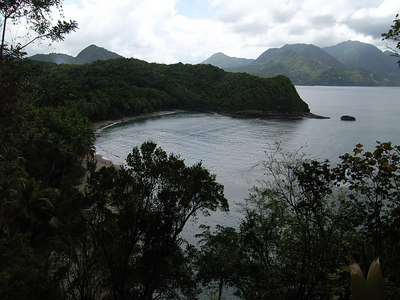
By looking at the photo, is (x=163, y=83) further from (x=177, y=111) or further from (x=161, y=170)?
→ (x=161, y=170)

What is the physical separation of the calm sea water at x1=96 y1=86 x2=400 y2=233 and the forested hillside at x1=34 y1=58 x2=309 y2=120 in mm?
15565

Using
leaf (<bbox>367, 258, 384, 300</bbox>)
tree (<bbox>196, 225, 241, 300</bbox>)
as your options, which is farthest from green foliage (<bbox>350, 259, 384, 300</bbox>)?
tree (<bbox>196, 225, 241, 300</bbox>)

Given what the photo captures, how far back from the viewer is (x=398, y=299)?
6.06 metres

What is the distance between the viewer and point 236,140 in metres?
73.9

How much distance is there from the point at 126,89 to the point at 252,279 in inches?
4602

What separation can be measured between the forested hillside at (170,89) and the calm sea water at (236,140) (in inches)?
613

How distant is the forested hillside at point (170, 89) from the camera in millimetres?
114062

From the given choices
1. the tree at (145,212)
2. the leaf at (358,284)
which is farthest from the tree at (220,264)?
the leaf at (358,284)

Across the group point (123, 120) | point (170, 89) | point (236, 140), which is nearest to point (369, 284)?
point (236, 140)

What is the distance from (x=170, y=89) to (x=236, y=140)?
3118 inches

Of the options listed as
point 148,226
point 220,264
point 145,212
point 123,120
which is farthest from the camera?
point 123,120

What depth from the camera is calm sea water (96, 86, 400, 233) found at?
156ft

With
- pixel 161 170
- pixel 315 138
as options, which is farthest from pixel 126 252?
pixel 315 138

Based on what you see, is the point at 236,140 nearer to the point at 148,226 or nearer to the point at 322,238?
the point at 148,226
